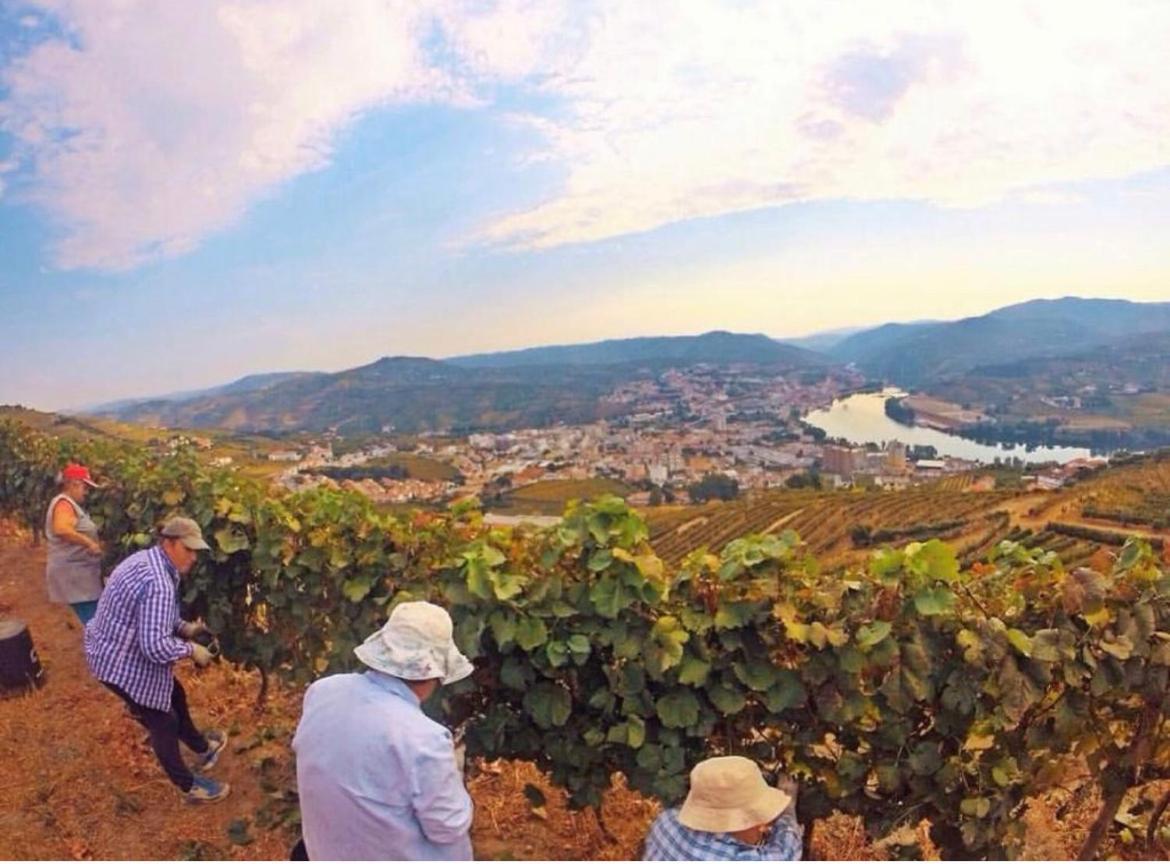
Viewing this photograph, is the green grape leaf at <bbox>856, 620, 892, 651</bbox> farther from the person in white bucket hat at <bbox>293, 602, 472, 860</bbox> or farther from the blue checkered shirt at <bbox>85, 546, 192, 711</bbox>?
the blue checkered shirt at <bbox>85, 546, 192, 711</bbox>

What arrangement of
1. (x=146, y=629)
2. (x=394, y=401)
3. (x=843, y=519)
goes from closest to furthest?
(x=146, y=629) → (x=843, y=519) → (x=394, y=401)

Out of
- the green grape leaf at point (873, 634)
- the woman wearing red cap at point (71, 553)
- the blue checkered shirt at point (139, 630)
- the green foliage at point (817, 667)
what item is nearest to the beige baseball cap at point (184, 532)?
the blue checkered shirt at point (139, 630)

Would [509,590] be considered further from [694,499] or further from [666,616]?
[694,499]

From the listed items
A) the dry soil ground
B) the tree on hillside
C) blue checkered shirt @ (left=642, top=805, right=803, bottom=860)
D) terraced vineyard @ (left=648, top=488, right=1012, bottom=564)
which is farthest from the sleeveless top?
the tree on hillside

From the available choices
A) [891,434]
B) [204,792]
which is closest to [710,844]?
[204,792]

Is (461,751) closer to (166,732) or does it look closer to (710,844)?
(710,844)

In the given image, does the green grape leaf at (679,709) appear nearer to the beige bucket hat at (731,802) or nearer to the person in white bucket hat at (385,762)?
the beige bucket hat at (731,802)

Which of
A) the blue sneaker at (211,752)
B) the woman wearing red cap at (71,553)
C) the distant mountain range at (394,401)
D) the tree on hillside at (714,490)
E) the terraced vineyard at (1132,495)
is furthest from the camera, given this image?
the distant mountain range at (394,401)

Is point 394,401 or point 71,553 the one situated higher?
point 394,401
